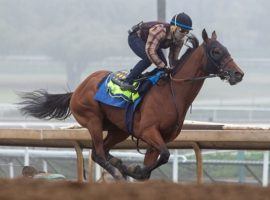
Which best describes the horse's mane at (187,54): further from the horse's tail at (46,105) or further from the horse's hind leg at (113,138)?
the horse's tail at (46,105)

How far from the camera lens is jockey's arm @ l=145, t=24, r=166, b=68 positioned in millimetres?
8047

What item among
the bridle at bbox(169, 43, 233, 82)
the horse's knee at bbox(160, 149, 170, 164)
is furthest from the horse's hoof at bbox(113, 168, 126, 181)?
the bridle at bbox(169, 43, 233, 82)

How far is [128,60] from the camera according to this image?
3619cm

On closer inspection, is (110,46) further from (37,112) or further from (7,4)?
(37,112)

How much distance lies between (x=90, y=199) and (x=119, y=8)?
110ft

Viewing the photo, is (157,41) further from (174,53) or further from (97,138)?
(97,138)

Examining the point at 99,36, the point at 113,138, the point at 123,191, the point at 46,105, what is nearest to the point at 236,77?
the point at 113,138

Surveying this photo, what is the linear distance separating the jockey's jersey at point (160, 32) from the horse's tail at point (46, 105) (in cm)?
141

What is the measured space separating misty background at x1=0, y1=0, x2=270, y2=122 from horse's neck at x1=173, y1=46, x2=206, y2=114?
23.0m

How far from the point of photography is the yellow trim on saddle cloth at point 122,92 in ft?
27.0

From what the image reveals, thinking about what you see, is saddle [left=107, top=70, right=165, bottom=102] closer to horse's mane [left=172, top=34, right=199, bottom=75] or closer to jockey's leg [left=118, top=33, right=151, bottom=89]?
jockey's leg [left=118, top=33, right=151, bottom=89]

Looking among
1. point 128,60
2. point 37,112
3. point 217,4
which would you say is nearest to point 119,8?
point 128,60

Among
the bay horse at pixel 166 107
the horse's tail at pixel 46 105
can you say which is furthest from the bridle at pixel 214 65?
the horse's tail at pixel 46 105

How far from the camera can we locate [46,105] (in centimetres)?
960
